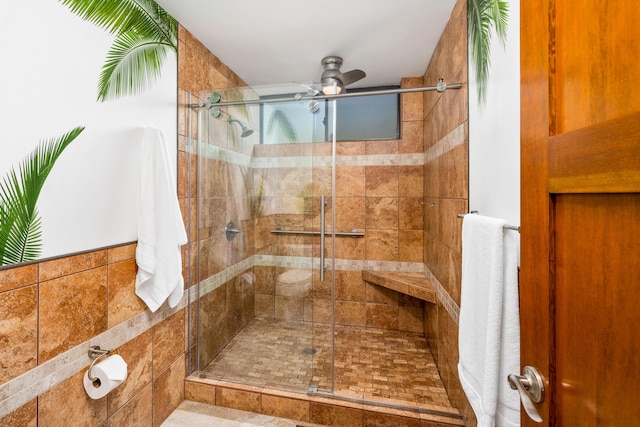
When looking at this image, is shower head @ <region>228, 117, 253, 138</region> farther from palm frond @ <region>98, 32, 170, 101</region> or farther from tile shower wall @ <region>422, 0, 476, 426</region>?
tile shower wall @ <region>422, 0, 476, 426</region>

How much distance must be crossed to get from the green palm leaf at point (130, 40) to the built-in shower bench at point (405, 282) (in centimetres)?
223

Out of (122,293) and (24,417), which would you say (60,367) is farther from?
(122,293)

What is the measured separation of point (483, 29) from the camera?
49.9 inches

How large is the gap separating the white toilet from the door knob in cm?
137

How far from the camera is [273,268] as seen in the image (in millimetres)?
1927

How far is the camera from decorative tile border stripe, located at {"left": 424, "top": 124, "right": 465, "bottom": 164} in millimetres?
1590

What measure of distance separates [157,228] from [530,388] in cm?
161

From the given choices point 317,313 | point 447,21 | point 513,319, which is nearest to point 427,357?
point 317,313

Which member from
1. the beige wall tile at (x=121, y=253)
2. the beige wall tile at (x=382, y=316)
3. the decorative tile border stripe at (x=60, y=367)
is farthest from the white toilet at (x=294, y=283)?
the beige wall tile at (x=382, y=316)

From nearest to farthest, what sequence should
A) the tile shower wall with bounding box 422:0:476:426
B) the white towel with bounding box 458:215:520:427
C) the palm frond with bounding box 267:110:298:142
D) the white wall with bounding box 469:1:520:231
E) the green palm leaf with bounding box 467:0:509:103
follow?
the white towel with bounding box 458:215:520:427, the white wall with bounding box 469:1:520:231, the green palm leaf with bounding box 467:0:509:103, the tile shower wall with bounding box 422:0:476:426, the palm frond with bounding box 267:110:298:142

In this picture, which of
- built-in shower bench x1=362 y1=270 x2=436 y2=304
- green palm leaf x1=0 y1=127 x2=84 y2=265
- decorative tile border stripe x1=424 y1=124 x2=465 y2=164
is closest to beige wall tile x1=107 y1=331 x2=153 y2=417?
green palm leaf x1=0 y1=127 x2=84 y2=265

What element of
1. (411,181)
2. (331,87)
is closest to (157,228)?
(331,87)

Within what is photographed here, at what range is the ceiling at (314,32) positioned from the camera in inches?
64.2

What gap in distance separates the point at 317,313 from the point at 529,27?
177 centimetres
